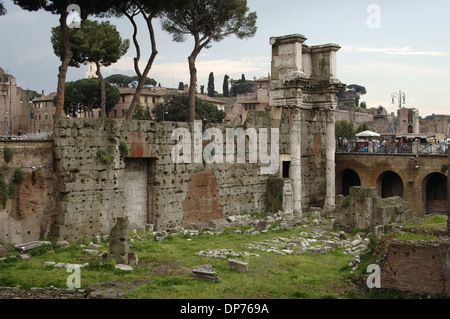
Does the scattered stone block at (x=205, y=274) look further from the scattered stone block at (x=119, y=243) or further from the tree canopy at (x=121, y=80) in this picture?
the tree canopy at (x=121, y=80)

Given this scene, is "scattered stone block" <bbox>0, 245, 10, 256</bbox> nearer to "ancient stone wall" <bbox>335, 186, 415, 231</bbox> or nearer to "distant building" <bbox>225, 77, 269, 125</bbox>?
"ancient stone wall" <bbox>335, 186, 415, 231</bbox>

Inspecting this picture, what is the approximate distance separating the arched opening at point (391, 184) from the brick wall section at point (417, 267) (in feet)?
62.9

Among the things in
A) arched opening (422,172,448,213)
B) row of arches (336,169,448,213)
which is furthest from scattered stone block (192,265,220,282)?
arched opening (422,172,448,213)

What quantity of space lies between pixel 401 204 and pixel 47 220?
12.3 m

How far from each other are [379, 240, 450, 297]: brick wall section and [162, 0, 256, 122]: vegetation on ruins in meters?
15.6

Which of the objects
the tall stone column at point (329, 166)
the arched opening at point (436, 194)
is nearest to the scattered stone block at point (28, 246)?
the tall stone column at point (329, 166)

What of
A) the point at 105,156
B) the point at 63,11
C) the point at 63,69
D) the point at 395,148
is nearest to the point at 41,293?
the point at 105,156

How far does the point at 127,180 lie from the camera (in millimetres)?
17359

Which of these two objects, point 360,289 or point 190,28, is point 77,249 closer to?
point 360,289

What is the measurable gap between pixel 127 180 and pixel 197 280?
7.15 meters

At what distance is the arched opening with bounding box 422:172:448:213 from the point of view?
1077 inches

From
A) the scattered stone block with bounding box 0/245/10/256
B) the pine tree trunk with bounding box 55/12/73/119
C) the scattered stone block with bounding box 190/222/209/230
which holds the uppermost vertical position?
the pine tree trunk with bounding box 55/12/73/119

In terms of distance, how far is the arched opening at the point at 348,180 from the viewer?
30547mm

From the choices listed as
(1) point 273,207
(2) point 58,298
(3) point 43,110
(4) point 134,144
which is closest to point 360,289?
(2) point 58,298
